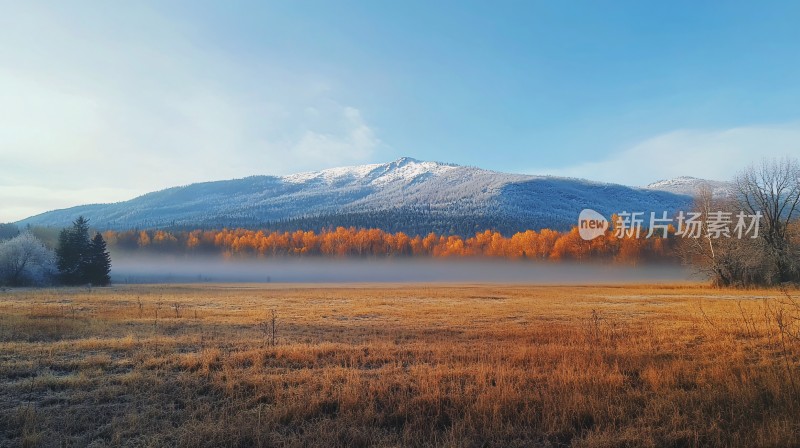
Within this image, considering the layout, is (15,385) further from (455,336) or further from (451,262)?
(451,262)

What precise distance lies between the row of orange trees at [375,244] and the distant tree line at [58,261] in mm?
63306

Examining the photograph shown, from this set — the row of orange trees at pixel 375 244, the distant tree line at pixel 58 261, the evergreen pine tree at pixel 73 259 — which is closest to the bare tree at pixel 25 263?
the distant tree line at pixel 58 261

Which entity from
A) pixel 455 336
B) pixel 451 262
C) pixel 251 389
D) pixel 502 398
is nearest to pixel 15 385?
pixel 251 389

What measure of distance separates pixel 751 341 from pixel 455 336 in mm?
9843

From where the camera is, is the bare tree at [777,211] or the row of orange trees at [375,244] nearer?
the bare tree at [777,211]

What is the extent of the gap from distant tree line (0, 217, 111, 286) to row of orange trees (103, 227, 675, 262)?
2492 inches

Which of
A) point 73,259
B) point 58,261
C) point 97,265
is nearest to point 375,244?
point 97,265

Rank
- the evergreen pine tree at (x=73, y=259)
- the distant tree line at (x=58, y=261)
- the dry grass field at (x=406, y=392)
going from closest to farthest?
the dry grass field at (x=406, y=392), the distant tree line at (x=58, y=261), the evergreen pine tree at (x=73, y=259)

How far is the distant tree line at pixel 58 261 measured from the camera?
66.9 meters

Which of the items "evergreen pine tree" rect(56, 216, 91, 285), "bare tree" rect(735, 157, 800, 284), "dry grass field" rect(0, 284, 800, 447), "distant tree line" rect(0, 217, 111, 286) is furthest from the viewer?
"evergreen pine tree" rect(56, 216, 91, 285)

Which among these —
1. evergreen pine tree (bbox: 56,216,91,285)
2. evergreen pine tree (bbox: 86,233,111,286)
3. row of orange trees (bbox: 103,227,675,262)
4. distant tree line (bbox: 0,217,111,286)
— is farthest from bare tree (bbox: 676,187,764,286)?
evergreen pine tree (bbox: 56,216,91,285)

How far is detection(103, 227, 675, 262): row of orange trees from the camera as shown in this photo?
4154 inches

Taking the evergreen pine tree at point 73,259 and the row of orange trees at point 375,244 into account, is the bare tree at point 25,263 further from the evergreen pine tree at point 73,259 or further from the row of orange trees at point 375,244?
the row of orange trees at point 375,244

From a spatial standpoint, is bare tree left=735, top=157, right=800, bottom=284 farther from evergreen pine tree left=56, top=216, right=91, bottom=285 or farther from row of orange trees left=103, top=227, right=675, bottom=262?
evergreen pine tree left=56, top=216, right=91, bottom=285
